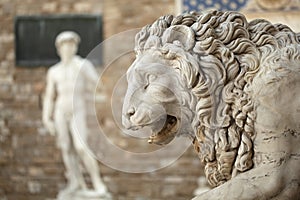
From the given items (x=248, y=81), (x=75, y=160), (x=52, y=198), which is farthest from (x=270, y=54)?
(x=52, y=198)

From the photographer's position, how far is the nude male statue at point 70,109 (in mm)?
13609

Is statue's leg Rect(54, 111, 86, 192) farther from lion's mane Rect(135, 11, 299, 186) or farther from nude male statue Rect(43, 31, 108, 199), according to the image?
lion's mane Rect(135, 11, 299, 186)

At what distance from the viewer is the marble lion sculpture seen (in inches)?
105

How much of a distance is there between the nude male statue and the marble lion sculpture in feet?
34.4

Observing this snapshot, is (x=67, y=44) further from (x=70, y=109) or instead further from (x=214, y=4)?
(x=214, y=4)

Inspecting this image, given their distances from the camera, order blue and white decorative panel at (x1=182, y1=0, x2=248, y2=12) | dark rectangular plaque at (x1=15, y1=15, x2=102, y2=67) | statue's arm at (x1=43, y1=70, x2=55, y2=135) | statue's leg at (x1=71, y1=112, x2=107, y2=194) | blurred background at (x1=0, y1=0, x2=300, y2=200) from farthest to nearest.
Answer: dark rectangular plaque at (x1=15, y1=15, x2=102, y2=67) → blurred background at (x1=0, y1=0, x2=300, y2=200) → statue's arm at (x1=43, y1=70, x2=55, y2=135) → statue's leg at (x1=71, y1=112, x2=107, y2=194) → blue and white decorative panel at (x1=182, y1=0, x2=248, y2=12)

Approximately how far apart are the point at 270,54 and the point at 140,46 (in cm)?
36

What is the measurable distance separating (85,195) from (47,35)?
2618 mm

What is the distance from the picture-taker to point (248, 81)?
270 cm

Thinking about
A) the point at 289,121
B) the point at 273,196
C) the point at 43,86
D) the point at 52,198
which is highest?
the point at 289,121

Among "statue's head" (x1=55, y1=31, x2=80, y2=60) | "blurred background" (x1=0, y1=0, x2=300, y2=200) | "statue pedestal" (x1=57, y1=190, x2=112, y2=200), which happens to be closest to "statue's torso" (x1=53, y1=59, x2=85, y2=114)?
"statue's head" (x1=55, y1=31, x2=80, y2=60)

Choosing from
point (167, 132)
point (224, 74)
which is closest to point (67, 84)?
point (167, 132)

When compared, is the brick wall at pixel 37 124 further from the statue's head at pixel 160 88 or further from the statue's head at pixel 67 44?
the statue's head at pixel 160 88

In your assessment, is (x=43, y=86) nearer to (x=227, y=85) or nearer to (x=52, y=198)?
(x=52, y=198)
